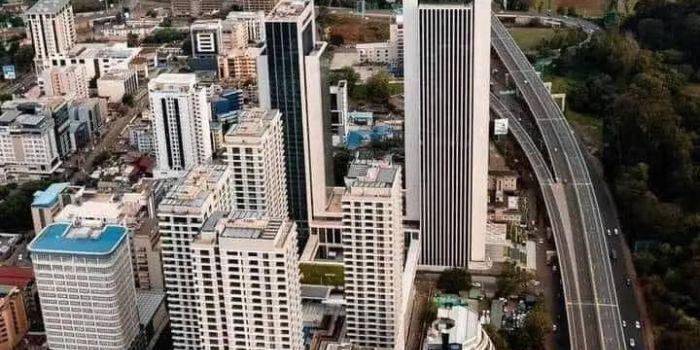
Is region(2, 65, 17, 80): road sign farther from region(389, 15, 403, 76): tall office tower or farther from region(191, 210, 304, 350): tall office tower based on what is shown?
region(191, 210, 304, 350): tall office tower

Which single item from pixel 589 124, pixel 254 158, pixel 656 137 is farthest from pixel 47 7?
pixel 656 137

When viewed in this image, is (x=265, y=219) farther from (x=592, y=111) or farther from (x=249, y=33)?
(x=249, y=33)

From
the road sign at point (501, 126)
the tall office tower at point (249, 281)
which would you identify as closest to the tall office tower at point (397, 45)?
the road sign at point (501, 126)

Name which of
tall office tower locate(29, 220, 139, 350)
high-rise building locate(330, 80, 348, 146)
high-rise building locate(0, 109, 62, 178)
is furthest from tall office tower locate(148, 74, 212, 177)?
tall office tower locate(29, 220, 139, 350)

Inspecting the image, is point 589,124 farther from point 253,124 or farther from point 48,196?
point 48,196

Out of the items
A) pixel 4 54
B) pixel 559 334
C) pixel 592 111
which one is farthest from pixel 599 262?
pixel 4 54
